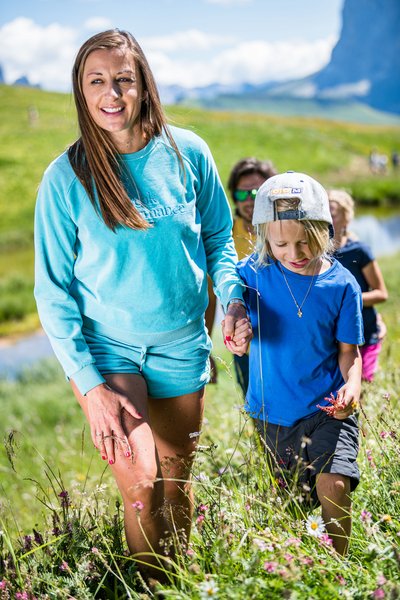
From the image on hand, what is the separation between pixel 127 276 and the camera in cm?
261

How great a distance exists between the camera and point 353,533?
2.63 m

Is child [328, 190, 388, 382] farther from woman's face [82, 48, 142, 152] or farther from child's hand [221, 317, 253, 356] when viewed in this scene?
woman's face [82, 48, 142, 152]

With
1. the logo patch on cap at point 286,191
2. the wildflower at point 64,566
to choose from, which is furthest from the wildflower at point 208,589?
the logo patch on cap at point 286,191

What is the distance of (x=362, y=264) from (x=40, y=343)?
48.5 feet

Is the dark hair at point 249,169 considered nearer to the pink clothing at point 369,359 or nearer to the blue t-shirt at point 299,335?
the pink clothing at point 369,359

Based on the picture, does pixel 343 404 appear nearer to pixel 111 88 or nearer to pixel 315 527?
pixel 315 527

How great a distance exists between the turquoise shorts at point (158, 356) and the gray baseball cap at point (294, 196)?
1.77ft

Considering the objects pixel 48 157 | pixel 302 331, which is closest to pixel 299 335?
pixel 302 331

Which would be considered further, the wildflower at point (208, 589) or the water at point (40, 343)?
the water at point (40, 343)

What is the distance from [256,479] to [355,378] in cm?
57

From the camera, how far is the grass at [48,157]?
25.6 m

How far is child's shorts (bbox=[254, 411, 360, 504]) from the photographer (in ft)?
8.59

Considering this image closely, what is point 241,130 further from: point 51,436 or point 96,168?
point 96,168

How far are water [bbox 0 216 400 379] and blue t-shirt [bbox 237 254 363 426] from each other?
4577mm
